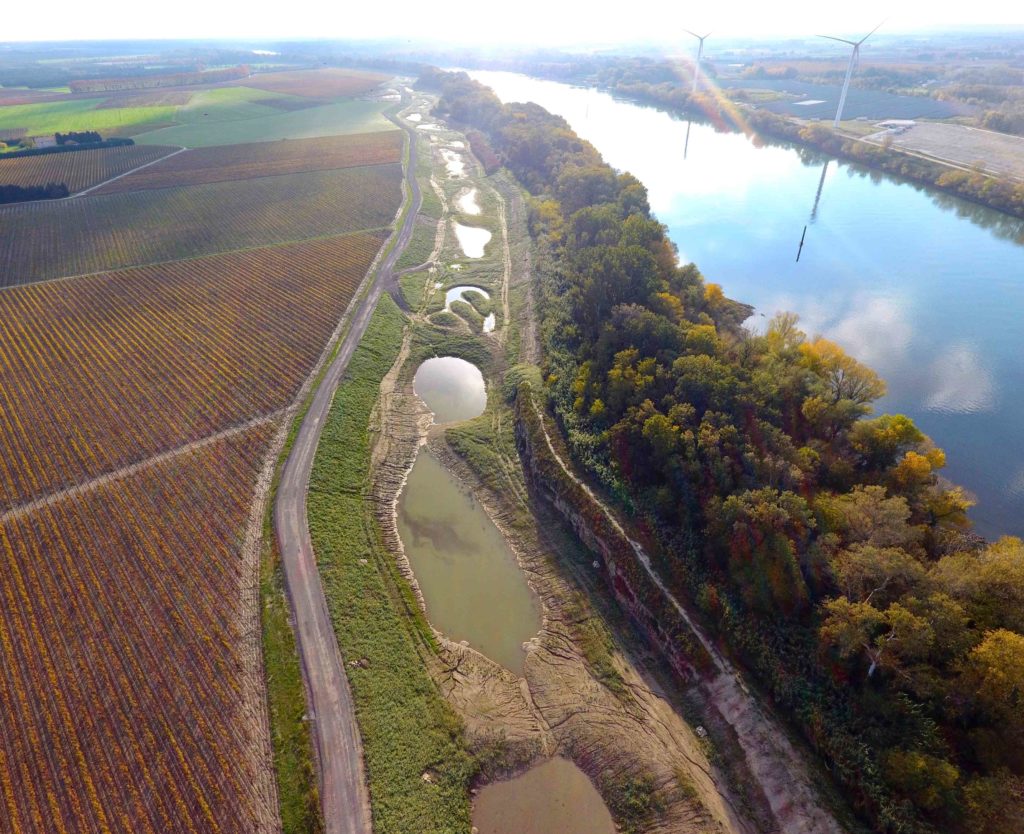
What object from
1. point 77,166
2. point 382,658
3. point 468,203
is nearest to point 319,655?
point 382,658

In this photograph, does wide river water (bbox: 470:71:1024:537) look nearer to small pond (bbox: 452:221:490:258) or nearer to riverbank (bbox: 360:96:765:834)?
riverbank (bbox: 360:96:765:834)

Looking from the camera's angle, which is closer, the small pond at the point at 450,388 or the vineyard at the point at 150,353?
the vineyard at the point at 150,353

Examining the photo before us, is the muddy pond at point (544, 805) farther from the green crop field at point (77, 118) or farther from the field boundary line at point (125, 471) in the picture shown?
the green crop field at point (77, 118)

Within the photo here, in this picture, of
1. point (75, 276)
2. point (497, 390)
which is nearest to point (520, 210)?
point (497, 390)

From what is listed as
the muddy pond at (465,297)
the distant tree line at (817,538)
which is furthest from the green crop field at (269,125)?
the distant tree line at (817,538)

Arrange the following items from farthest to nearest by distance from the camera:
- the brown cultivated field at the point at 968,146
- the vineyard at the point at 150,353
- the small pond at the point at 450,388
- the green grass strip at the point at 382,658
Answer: the brown cultivated field at the point at 968,146, the small pond at the point at 450,388, the vineyard at the point at 150,353, the green grass strip at the point at 382,658

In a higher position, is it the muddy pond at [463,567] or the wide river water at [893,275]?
the wide river water at [893,275]
